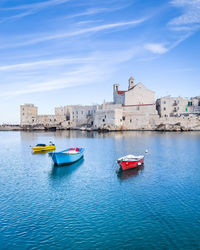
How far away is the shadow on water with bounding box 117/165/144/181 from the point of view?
15094mm

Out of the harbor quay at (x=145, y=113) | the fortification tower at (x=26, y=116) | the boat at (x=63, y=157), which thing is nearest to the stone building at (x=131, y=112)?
the harbor quay at (x=145, y=113)

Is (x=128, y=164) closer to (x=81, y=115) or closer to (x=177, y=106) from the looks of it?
(x=177, y=106)

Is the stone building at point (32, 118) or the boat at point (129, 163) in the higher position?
the stone building at point (32, 118)

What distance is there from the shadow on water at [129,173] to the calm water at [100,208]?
0.21 feet

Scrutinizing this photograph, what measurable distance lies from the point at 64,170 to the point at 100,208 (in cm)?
819

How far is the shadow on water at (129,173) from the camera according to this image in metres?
15.1

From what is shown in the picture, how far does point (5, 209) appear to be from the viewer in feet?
33.4

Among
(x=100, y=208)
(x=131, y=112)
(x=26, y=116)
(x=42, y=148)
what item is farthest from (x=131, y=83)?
(x=100, y=208)

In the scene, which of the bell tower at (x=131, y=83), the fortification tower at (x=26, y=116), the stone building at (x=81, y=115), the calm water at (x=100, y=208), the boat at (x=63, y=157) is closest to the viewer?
the calm water at (x=100, y=208)

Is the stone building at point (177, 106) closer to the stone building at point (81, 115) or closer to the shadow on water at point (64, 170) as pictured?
the stone building at point (81, 115)

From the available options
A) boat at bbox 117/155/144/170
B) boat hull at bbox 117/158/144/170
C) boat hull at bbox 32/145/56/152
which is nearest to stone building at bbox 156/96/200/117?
boat hull at bbox 32/145/56/152

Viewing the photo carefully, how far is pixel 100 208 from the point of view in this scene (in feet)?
33.4

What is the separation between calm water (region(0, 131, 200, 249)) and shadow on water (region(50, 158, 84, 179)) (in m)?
0.07

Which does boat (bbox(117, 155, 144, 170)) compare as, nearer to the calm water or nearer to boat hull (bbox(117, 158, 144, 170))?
boat hull (bbox(117, 158, 144, 170))
